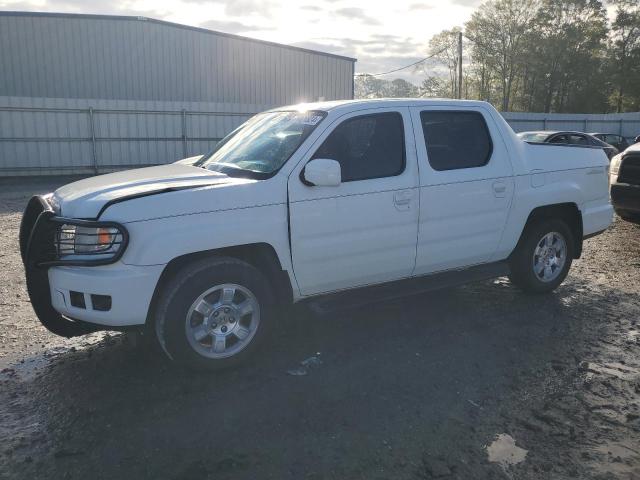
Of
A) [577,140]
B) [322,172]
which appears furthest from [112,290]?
[577,140]

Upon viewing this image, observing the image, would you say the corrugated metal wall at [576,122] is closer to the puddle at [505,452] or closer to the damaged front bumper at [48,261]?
the puddle at [505,452]

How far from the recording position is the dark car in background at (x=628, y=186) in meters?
8.30

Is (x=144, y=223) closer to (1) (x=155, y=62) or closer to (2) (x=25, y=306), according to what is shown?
(2) (x=25, y=306)

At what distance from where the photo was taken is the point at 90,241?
3541 mm

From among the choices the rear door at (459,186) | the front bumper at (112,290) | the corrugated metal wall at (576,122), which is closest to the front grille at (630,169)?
the rear door at (459,186)

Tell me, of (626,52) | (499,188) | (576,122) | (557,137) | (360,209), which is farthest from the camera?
(626,52)

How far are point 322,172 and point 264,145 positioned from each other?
2.57 ft

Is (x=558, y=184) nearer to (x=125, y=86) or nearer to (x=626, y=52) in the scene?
(x=125, y=86)

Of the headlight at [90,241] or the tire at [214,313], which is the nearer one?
the headlight at [90,241]

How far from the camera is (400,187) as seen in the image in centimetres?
447

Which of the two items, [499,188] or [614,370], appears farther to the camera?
[499,188]

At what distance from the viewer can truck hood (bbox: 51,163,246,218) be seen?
362 centimetres

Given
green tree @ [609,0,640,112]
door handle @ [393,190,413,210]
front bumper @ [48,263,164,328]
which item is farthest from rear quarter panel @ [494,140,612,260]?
green tree @ [609,0,640,112]

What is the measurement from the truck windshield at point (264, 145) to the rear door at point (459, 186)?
990 mm
